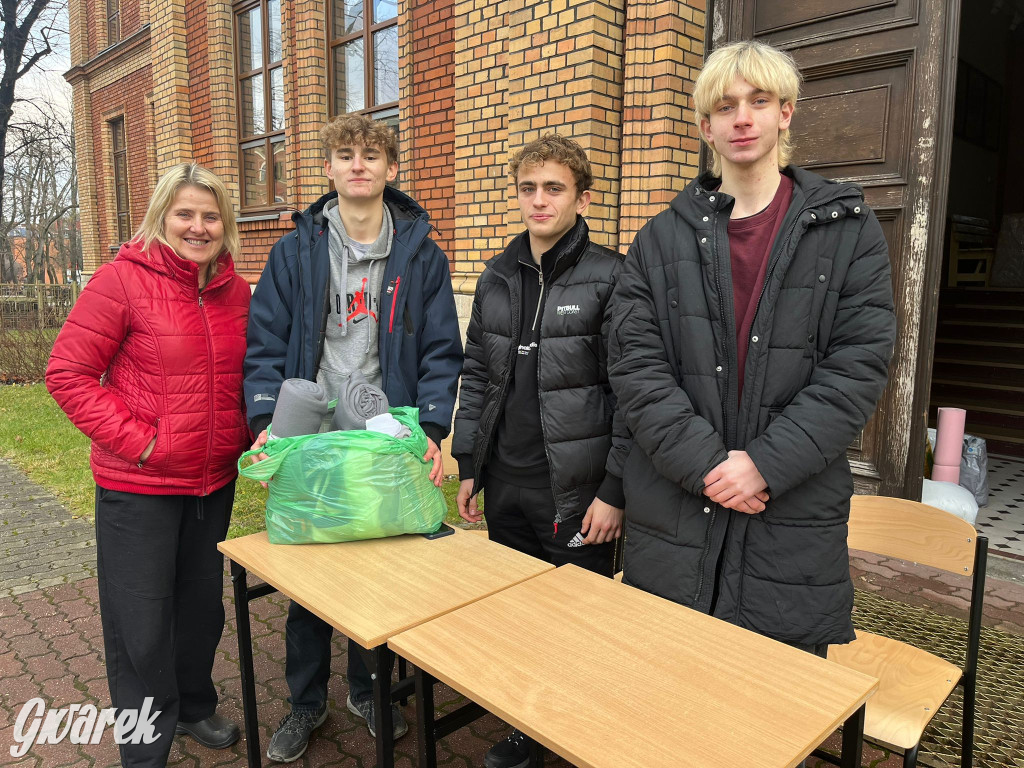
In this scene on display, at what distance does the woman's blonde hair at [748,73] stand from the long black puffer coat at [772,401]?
216mm

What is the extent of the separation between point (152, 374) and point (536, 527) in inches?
52.2

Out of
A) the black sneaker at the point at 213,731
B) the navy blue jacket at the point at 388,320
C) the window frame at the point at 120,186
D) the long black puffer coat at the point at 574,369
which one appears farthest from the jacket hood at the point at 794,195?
the window frame at the point at 120,186

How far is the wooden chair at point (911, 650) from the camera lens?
1.90m

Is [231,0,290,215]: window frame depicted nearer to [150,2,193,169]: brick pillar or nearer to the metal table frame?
[150,2,193,169]: brick pillar

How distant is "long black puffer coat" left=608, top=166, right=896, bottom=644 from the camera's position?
1.71m

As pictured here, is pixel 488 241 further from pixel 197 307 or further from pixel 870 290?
pixel 870 290

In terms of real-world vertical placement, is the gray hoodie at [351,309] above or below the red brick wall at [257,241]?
below

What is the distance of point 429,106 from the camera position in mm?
5957

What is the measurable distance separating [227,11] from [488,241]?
6.03m

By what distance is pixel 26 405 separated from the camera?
32.2 ft

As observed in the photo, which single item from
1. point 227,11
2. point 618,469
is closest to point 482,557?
point 618,469

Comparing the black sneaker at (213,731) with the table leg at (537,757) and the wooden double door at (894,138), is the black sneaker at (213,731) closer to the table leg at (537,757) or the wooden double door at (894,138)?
the table leg at (537,757)

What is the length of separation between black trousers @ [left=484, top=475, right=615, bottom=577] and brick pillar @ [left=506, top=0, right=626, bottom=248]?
248 centimetres

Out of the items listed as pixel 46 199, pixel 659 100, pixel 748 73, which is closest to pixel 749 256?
pixel 748 73
